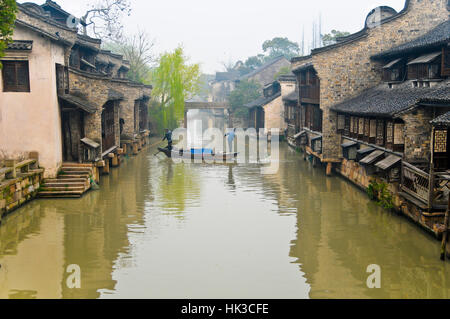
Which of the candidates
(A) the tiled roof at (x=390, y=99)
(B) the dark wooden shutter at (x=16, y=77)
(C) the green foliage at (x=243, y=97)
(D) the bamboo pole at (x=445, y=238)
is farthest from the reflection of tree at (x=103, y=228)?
(C) the green foliage at (x=243, y=97)

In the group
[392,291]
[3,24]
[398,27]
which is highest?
[398,27]

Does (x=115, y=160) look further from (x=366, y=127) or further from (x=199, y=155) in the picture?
(x=366, y=127)

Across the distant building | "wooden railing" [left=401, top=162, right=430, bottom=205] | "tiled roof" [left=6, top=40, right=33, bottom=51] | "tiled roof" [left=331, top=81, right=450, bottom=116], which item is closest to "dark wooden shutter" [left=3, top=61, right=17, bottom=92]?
"tiled roof" [left=6, top=40, right=33, bottom=51]

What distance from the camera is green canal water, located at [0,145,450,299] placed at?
36.9 feet

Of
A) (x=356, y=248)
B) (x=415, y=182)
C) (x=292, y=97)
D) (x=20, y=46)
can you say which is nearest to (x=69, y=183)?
(x=20, y=46)

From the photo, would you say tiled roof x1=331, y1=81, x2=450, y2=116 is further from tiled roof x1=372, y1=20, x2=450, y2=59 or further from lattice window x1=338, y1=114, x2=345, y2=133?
tiled roof x1=372, y1=20, x2=450, y2=59

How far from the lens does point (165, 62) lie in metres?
51.3

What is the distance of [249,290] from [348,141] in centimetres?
1600

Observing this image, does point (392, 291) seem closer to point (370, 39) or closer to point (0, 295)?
point (0, 295)

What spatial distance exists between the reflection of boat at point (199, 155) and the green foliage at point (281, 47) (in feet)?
219

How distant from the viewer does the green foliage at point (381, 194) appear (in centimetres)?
1806

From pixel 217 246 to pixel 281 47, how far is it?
8624cm

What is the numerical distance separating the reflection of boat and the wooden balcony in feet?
20.3

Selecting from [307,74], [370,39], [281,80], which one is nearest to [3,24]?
[370,39]
